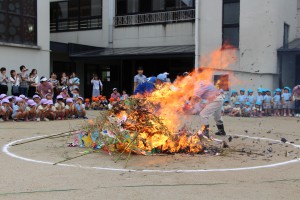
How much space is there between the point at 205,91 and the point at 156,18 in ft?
56.5

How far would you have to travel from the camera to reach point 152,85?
10.3 metres

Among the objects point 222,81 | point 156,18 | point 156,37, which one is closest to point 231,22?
point 222,81

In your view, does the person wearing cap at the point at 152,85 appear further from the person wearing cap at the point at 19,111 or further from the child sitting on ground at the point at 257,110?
the child sitting on ground at the point at 257,110

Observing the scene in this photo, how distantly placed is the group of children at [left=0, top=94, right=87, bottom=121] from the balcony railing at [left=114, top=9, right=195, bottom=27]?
1131cm

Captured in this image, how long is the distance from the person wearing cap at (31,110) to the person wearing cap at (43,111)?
17 cm

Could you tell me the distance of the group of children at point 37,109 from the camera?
14945 millimetres

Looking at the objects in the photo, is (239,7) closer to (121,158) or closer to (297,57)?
(297,57)

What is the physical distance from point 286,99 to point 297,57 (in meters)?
4.60

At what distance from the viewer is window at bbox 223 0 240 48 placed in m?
21.8

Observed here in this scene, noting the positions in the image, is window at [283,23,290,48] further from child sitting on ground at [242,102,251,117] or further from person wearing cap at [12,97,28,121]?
person wearing cap at [12,97,28,121]

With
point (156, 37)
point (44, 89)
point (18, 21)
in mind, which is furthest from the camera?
point (156, 37)

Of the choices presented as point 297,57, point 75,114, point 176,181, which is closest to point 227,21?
point 297,57

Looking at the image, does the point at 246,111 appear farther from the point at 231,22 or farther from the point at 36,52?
the point at 36,52

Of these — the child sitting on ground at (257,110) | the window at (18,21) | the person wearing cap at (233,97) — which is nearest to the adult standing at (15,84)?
the window at (18,21)
